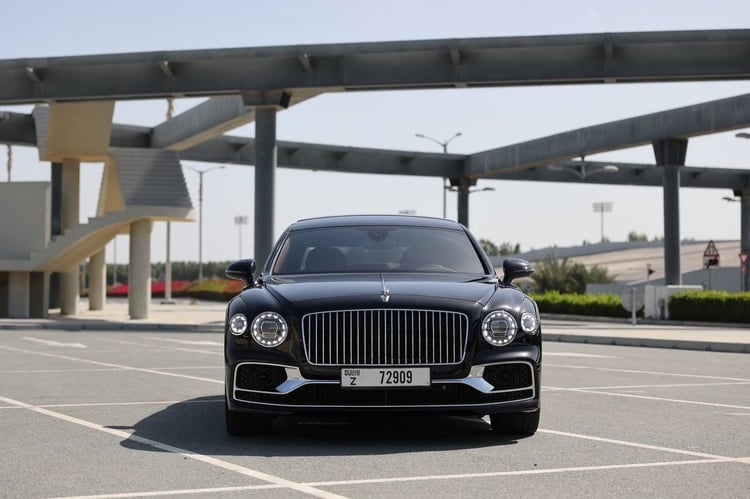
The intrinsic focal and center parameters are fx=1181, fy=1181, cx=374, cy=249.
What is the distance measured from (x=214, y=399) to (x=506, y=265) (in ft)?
11.4

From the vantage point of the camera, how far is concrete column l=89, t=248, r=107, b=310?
4928 cm

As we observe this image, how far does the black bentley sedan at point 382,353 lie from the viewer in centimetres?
779

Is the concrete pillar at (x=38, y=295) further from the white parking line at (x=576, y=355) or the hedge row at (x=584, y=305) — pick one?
the white parking line at (x=576, y=355)

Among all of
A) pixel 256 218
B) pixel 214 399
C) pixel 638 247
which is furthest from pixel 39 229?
pixel 638 247

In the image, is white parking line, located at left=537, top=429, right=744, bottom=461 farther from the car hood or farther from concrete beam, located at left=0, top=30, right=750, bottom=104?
concrete beam, located at left=0, top=30, right=750, bottom=104

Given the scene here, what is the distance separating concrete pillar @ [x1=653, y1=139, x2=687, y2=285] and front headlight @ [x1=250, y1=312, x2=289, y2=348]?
32053mm

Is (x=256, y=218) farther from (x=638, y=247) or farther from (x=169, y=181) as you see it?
(x=638, y=247)

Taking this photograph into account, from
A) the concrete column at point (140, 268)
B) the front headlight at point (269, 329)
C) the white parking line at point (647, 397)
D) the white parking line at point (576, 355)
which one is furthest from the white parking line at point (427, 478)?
the concrete column at point (140, 268)

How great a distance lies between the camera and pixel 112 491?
6.16 m

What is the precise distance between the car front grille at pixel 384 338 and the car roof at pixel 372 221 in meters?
2.11

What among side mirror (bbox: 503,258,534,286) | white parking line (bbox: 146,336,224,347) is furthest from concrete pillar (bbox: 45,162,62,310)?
side mirror (bbox: 503,258,534,286)

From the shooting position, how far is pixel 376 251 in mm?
9516

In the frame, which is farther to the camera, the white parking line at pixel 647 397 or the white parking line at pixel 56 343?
the white parking line at pixel 56 343

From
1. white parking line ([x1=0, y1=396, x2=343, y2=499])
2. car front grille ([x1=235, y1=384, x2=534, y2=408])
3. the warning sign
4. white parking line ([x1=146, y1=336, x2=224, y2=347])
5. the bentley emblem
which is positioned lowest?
white parking line ([x1=146, y1=336, x2=224, y2=347])
